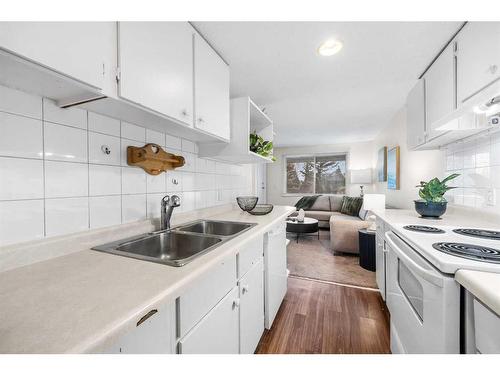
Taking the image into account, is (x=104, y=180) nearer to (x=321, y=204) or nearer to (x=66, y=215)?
(x=66, y=215)

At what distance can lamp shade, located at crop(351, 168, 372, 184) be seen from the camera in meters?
4.95

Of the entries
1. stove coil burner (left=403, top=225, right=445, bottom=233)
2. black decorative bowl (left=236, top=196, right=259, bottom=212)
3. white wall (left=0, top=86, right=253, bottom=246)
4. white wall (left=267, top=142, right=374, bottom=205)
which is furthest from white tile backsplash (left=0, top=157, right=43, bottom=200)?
white wall (left=267, top=142, right=374, bottom=205)

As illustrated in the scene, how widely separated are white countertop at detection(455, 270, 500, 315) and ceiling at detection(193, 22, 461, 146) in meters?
1.36

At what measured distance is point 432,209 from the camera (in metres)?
1.60

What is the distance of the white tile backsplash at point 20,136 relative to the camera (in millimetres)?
707

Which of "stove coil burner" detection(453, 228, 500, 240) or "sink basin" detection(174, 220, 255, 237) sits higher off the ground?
"stove coil burner" detection(453, 228, 500, 240)

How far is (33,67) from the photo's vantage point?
0.58 metres

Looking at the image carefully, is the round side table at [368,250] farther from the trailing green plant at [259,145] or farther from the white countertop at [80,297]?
the white countertop at [80,297]

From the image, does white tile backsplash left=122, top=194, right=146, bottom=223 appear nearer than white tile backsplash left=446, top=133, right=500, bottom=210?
Yes

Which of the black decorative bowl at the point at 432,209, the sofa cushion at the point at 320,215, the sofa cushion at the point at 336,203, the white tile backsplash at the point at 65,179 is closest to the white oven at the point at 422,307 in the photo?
the black decorative bowl at the point at 432,209

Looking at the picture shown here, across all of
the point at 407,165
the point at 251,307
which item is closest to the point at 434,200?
the point at 407,165

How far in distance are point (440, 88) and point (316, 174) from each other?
452 cm

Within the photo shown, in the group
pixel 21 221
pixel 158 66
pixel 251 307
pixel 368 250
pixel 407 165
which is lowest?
pixel 368 250

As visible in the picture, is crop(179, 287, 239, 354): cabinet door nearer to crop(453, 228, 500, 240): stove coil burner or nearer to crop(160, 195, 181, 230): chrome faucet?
crop(160, 195, 181, 230): chrome faucet
